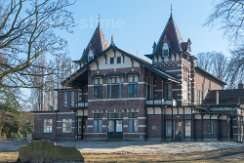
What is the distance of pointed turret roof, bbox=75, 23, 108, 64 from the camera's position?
5031 centimetres

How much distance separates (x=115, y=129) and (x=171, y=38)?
1191 centimetres

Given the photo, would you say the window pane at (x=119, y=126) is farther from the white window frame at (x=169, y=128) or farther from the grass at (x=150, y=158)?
the grass at (x=150, y=158)

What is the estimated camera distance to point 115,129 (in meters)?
42.5

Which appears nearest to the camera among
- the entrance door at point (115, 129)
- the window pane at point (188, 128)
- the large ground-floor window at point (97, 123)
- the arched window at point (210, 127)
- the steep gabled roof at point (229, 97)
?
the window pane at point (188, 128)

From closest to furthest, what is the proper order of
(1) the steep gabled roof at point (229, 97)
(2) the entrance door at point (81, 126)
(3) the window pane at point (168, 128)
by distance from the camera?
(3) the window pane at point (168, 128) → (2) the entrance door at point (81, 126) → (1) the steep gabled roof at point (229, 97)

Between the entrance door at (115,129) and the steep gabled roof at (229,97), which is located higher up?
the steep gabled roof at (229,97)

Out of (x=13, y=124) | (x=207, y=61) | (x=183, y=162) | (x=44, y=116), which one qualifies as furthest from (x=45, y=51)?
(x=207, y=61)

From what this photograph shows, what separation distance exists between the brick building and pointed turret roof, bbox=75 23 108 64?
4.63 meters

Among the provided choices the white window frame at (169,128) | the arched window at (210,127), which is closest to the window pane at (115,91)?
the white window frame at (169,128)

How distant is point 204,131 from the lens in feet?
135

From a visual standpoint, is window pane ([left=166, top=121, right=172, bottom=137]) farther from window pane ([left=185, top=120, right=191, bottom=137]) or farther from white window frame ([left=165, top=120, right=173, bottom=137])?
window pane ([left=185, top=120, right=191, bottom=137])

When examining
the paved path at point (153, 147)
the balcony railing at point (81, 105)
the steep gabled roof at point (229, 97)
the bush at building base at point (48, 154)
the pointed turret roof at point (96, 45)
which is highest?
the pointed turret roof at point (96, 45)

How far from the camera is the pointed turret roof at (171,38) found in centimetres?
4472

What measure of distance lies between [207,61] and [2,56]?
58.6 meters
